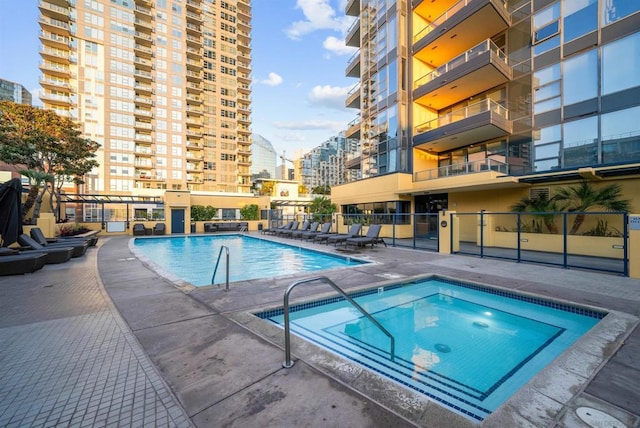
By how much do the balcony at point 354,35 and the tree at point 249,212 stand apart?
18.8m

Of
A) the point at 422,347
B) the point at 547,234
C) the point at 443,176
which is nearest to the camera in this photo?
the point at 422,347

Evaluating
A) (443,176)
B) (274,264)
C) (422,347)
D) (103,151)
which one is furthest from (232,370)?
(103,151)

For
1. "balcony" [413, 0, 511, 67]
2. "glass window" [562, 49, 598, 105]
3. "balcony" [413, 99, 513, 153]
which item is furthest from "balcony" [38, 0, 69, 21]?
"glass window" [562, 49, 598, 105]

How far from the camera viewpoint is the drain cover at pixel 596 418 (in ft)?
6.86

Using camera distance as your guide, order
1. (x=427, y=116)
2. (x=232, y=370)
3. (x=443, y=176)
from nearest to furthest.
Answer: (x=232, y=370), (x=443, y=176), (x=427, y=116)

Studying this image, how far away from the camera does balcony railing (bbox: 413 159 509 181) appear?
14060 millimetres

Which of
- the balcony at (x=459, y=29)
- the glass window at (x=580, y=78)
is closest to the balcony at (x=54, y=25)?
the balcony at (x=459, y=29)

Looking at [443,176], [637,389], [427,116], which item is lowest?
[637,389]

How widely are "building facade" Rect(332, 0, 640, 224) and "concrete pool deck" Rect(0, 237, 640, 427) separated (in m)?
11.0

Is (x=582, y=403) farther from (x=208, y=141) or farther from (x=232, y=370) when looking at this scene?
(x=208, y=141)

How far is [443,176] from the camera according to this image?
16359 millimetres

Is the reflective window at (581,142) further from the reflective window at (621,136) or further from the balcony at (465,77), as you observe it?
the balcony at (465,77)

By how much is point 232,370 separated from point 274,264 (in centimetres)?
814

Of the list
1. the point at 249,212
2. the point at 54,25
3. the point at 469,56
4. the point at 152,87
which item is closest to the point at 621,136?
the point at 469,56
